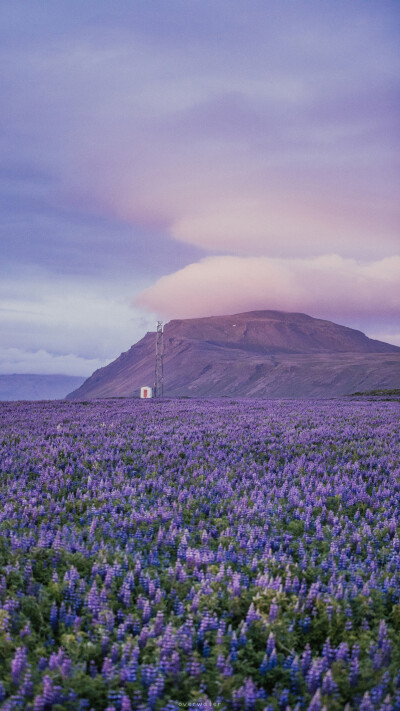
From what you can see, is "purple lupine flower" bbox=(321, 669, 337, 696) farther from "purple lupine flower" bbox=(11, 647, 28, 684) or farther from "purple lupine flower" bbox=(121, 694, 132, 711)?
"purple lupine flower" bbox=(11, 647, 28, 684)

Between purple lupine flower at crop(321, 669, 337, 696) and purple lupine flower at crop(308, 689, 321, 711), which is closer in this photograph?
purple lupine flower at crop(308, 689, 321, 711)

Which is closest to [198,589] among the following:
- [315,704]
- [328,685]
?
[328,685]

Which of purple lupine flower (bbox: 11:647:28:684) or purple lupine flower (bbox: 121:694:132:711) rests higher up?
purple lupine flower (bbox: 11:647:28:684)

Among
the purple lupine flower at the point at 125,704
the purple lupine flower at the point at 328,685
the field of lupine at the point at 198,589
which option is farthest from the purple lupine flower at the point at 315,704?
the purple lupine flower at the point at 125,704

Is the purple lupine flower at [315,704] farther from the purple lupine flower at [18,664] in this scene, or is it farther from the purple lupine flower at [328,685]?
the purple lupine flower at [18,664]

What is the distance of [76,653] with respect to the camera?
11.1 ft

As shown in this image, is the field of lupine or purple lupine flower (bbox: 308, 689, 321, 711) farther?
the field of lupine

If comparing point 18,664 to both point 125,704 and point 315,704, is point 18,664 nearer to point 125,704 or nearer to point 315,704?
point 125,704

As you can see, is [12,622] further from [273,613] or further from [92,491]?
[92,491]

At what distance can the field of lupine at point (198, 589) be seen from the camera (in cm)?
312

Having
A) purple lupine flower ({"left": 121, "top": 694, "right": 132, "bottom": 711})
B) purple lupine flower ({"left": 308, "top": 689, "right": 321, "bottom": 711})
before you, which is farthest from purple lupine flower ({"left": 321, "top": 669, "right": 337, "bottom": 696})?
purple lupine flower ({"left": 121, "top": 694, "right": 132, "bottom": 711})

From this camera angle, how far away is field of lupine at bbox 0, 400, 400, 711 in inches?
123

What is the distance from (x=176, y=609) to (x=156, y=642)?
2.19 ft

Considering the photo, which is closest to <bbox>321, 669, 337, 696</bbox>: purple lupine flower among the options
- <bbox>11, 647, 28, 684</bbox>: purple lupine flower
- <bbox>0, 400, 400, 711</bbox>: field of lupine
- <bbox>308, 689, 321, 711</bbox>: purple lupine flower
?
<bbox>0, 400, 400, 711</bbox>: field of lupine
